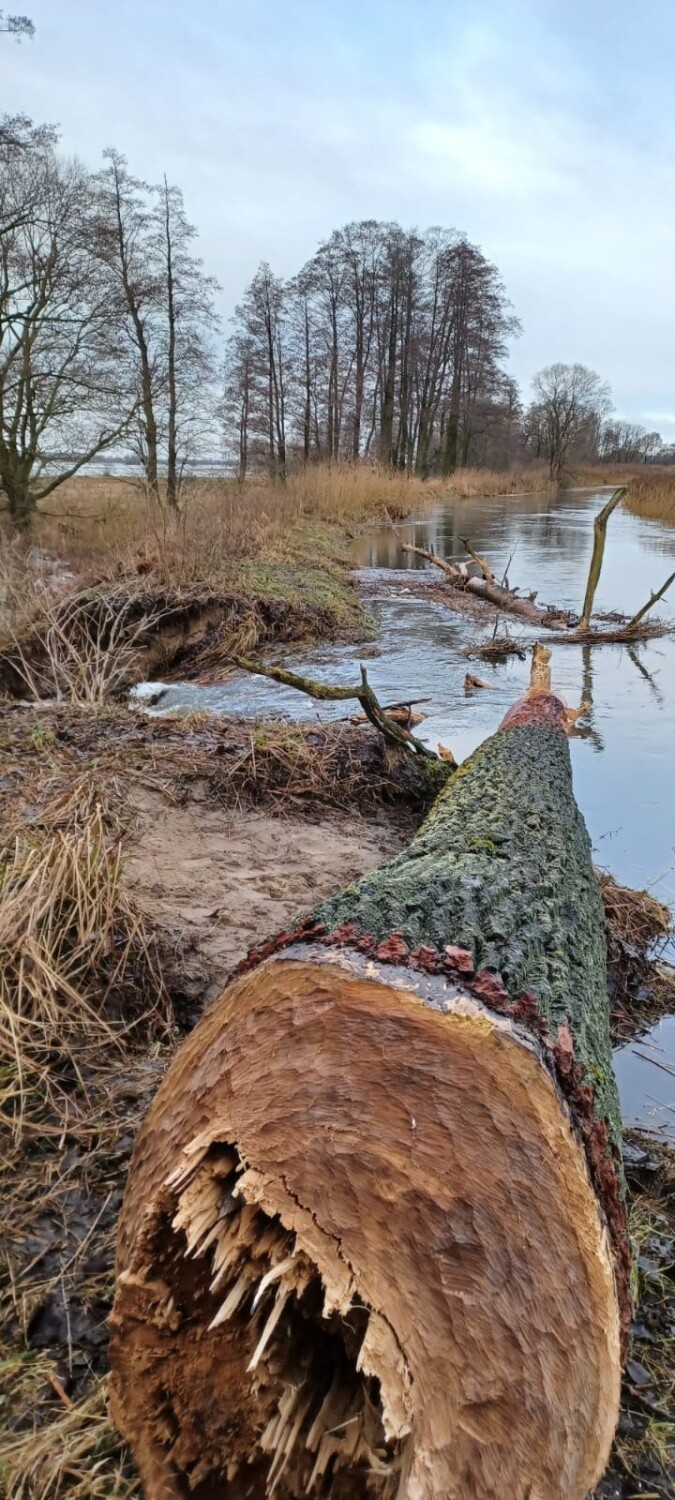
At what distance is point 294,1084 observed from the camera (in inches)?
45.5

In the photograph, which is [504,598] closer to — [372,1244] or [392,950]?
[392,950]

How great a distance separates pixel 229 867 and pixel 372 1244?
2.54 meters

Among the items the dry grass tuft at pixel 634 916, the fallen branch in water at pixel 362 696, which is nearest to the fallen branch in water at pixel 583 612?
the fallen branch in water at pixel 362 696

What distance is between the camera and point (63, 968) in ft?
8.00

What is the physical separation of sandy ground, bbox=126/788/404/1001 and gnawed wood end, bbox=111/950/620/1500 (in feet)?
4.72

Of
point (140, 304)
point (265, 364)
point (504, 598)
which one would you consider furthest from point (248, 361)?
point (504, 598)

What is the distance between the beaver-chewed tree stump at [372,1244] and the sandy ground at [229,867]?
1.44m

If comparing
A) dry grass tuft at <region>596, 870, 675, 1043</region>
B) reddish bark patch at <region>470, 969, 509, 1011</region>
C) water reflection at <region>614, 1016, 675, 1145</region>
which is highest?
reddish bark patch at <region>470, 969, 509, 1011</region>

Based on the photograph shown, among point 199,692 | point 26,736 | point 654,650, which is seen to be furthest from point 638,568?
point 26,736

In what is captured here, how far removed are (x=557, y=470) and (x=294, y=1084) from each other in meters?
54.5

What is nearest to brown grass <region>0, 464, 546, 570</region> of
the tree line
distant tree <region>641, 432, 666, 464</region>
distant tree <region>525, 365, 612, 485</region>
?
the tree line

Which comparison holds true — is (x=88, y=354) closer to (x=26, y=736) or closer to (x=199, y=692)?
(x=199, y=692)

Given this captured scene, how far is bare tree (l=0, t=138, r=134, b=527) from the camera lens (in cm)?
1343

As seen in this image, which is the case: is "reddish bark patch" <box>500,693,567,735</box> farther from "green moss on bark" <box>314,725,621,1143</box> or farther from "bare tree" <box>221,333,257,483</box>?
"bare tree" <box>221,333,257,483</box>
